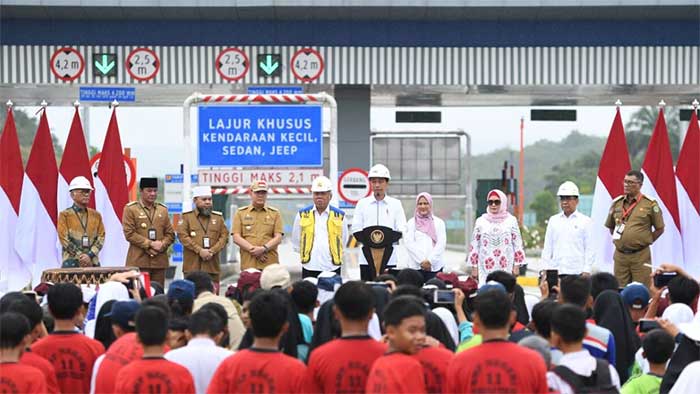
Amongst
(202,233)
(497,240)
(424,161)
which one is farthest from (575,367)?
(424,161)

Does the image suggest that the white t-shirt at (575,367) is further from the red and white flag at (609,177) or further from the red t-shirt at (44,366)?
the red and white flag at (609,177)

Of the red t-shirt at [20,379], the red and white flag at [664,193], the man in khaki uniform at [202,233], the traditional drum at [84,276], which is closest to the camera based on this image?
the red t-shirt at [20,379]

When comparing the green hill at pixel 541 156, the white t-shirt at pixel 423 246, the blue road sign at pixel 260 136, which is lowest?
the white t-shirt at pixel 423 246

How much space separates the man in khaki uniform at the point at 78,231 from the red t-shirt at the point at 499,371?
883cm

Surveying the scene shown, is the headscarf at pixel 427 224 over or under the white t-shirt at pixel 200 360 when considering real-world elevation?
over

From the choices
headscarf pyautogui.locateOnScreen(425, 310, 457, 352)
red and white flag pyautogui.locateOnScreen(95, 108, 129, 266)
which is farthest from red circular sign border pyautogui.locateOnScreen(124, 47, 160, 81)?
headscarf pyautogui.locateOnScreen(425, 310, 457, 352)

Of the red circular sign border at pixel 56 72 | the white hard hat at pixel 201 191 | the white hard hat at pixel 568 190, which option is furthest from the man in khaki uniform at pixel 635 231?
the red circular sign border at pixel 56 72

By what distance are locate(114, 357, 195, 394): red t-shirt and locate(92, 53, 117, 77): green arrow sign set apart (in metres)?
14.1

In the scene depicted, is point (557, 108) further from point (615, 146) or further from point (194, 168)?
point (194, 168)

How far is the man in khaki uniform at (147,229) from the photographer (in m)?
14.2

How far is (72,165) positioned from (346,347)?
420 inches

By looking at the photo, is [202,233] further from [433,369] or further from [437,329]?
[433,369]

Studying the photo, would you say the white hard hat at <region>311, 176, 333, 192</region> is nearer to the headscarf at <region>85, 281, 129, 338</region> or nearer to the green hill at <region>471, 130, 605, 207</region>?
the headscarf at <region>85, 281, 129, 338</region>

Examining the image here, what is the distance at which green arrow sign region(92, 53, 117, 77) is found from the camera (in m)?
19.6
